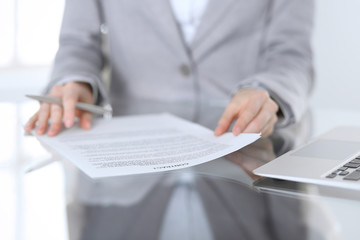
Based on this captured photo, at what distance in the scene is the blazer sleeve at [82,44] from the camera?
0.89 meters

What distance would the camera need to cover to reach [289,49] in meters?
0.93

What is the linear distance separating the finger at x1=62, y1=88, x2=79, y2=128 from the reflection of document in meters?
0.02

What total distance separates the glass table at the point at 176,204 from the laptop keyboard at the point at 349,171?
17mm

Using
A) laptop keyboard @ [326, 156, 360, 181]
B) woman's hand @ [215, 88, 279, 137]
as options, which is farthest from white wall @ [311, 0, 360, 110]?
laptop keyboard @ [326, 156, 360, 181]

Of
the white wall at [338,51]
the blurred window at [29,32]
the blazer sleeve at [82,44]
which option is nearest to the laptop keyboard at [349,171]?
the blazer sleeve at [82,44]

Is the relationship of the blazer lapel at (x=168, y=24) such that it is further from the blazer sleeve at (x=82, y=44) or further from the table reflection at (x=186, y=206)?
the table reflection at (x=186, y=206)

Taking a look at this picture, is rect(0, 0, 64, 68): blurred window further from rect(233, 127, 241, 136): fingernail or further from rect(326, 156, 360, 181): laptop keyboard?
rect(326, 156, 360, 181): laptop keyboard

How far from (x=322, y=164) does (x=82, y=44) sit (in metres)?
0.70

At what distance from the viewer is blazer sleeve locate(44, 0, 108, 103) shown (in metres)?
0.89

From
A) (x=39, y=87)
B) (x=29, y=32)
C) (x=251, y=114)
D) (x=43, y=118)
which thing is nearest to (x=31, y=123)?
(x=43, y=118)

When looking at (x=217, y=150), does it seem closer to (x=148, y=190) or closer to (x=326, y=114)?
(x=148, y=190)

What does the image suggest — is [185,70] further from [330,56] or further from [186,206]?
[330,56]

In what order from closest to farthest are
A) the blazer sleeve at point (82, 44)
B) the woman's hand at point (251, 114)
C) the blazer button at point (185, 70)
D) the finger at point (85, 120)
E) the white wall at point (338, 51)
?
the woman's hand at point (251, 114)
the finger at point (85, 120)
the blazer sleeve at point (82, 44)
the blazer button at point (185, 70)
the white wall at point (338, 51)

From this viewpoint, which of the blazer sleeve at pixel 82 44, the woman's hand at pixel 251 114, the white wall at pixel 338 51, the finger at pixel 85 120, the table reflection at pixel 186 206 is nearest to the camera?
the table reflection at pixel 186 206
